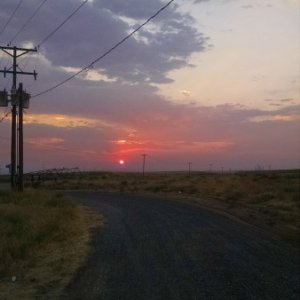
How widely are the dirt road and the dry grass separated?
485 millimetres

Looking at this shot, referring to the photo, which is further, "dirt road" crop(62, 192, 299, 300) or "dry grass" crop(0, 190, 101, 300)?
"dry grass" crop(0, 190, 101, 300)

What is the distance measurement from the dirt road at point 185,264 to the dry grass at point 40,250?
485mm

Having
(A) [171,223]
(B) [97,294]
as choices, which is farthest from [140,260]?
(A) [171,223]

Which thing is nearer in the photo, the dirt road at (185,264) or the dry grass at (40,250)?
the dirt road at (185,264)

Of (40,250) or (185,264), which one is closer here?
(185,264)

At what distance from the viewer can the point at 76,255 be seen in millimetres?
14102

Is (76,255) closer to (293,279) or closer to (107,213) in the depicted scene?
(293,279)

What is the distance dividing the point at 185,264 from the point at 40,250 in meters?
4.08

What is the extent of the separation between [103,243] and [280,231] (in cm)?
718

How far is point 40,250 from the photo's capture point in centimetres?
1477

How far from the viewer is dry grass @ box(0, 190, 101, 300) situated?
10.9 metres

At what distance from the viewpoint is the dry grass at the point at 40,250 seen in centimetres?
1085

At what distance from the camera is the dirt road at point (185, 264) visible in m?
10.5

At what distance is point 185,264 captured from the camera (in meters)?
13.1
